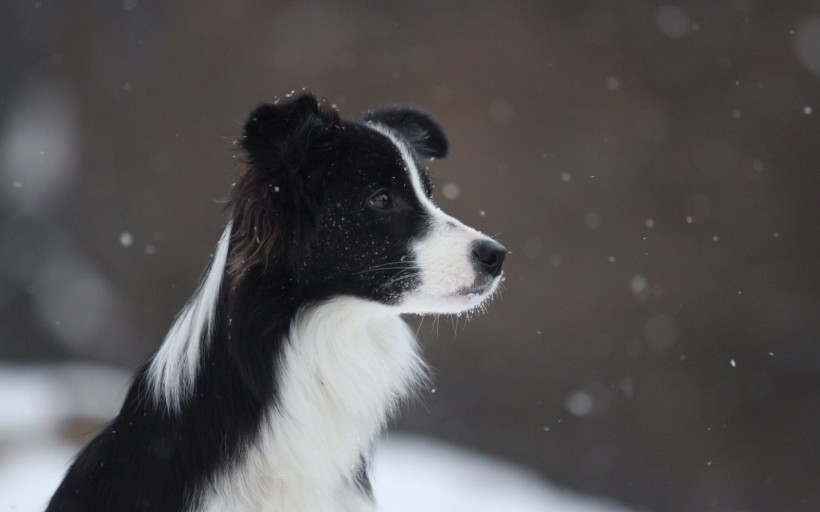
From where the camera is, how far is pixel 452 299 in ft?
10.4

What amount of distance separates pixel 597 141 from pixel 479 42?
1423 millimetres

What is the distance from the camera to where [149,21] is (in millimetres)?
8961

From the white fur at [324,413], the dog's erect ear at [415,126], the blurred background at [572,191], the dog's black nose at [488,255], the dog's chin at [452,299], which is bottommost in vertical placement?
the white fur at [324,413]

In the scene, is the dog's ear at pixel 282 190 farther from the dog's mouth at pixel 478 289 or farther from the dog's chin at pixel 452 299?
the dog's mouth at pixel 478 289

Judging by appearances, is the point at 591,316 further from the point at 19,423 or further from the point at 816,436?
the point at 19,423

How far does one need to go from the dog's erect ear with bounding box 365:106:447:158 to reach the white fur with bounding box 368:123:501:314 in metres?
0.64

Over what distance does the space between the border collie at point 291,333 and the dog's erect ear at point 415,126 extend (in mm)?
387

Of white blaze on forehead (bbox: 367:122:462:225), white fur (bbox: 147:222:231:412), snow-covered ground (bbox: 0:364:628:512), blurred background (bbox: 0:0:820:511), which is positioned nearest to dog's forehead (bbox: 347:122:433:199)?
white blaze on forehead (bbox: 367:122:462:225)

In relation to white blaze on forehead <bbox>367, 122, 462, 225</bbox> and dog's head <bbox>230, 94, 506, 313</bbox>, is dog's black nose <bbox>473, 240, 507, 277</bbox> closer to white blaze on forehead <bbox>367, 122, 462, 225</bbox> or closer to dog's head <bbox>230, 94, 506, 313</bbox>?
dog's head <bbox>230, 94, 506, 313</bbox>

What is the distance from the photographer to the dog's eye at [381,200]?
328cm

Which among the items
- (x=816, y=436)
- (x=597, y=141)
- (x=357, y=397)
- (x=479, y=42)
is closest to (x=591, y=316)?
(x=597, y=141)

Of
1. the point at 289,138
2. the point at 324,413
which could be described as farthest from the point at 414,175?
the point at 324,413

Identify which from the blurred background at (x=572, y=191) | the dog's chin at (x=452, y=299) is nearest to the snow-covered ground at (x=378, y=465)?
the blurred background at (x=572, y=191)

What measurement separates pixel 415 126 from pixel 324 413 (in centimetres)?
138
